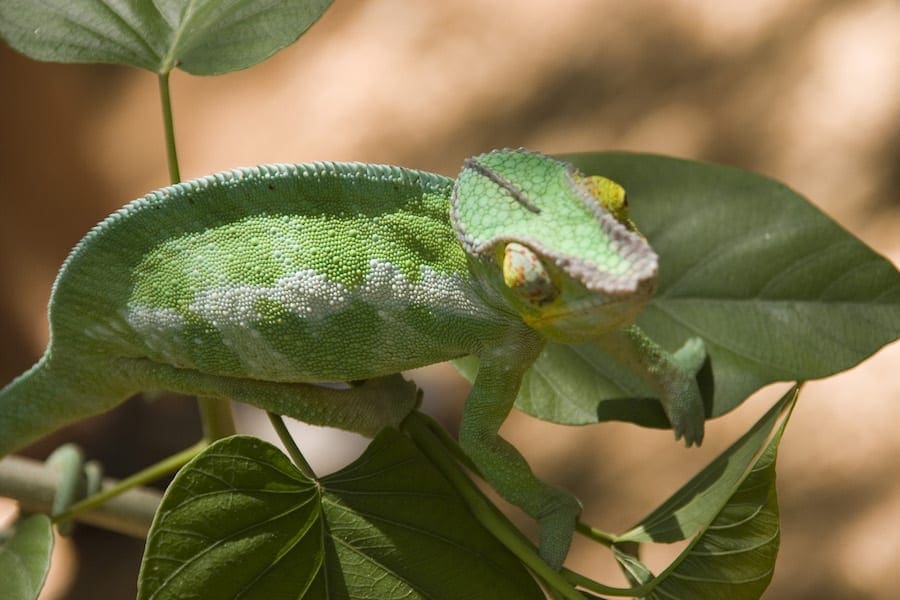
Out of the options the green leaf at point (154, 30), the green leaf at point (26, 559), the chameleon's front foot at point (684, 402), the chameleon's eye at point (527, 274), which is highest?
the green leaf at point (154, 30)

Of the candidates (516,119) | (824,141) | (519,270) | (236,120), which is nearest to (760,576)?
A: (519,270)

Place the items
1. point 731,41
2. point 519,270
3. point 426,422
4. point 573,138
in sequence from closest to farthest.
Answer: point 519,270 < point 426,422 < point 731,41 < point 573,138

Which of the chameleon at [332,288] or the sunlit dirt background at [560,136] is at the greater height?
the sunlit dirt background at [560,136]

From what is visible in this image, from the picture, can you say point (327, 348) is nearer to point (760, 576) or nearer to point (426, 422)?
point (426, 422)

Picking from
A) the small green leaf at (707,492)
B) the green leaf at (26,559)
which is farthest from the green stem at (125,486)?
the small green leaf at (707,492)

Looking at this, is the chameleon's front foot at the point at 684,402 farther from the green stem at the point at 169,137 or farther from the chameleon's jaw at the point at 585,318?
the green stem at the point at 169,137

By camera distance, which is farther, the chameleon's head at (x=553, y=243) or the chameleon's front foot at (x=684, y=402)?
the chameleon's front foot at (x=684, y=402)
